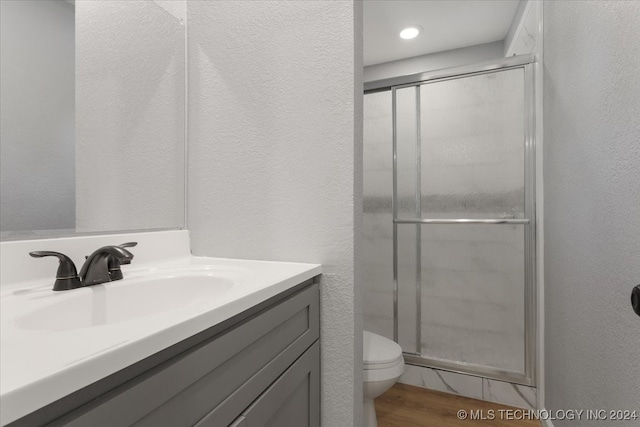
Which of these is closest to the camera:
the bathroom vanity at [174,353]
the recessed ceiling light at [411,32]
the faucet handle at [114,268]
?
the bathroom vanity at [174,353]

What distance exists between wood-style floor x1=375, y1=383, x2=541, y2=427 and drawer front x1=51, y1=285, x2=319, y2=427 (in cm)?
119

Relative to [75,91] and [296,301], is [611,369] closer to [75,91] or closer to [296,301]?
[296,301]

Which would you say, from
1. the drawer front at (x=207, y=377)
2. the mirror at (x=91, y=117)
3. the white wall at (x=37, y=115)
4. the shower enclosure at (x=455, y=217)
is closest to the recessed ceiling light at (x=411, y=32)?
the shower enclosure at (x=455, y=217)

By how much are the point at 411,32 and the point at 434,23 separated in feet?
0.58

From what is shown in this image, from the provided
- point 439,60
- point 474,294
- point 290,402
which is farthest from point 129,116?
point 439,60

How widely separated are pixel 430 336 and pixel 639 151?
1564mm

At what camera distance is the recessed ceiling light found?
239 centimetres

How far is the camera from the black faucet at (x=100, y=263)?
78 centimetres

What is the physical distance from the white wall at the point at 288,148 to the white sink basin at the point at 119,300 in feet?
0.77

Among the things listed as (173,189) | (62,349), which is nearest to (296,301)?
(62,349)

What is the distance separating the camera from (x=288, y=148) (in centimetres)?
109

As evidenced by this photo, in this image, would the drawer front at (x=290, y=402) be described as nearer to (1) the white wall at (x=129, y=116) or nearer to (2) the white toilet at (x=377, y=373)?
(2) the white toilet at (x=377, y=373)

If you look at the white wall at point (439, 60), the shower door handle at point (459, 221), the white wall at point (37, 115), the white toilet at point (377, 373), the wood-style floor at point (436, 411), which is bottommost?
the wood-style floor at point (436, 411)

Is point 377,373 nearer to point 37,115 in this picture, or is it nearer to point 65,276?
point 65,276
